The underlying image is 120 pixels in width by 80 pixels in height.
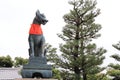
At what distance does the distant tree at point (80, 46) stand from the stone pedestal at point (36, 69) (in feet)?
30.2

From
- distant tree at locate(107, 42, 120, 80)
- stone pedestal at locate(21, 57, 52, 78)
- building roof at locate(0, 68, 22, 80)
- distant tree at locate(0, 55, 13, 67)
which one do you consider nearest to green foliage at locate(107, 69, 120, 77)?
distant tree at locate(107, 42, 120, 80)

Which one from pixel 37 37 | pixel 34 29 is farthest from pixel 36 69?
pixel 34 29

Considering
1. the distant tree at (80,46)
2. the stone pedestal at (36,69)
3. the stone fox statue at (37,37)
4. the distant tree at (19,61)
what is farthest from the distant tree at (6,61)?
the stone pedestal at (36,69)

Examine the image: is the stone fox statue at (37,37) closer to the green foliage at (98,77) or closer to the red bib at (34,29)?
the red bib at (34,29)

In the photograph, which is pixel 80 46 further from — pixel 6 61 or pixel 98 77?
pixel 6 61

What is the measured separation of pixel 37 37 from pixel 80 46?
9.55 metres

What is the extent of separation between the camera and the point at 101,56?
16719mm

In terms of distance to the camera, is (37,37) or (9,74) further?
(9,74)

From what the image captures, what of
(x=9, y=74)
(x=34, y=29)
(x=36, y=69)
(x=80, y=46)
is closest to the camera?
(x=36, y=69)

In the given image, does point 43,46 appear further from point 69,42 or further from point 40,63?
point 69,42

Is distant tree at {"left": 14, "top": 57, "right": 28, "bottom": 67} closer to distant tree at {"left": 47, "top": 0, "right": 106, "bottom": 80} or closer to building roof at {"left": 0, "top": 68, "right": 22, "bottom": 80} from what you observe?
building roof at {"left": 0, "top": 68, "right": 22, "bottom": 80}

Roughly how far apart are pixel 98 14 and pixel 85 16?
25.2 inches

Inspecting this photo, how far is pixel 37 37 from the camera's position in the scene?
23.9 ft

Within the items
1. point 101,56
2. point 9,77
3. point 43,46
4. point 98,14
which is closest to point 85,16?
point 98,14
